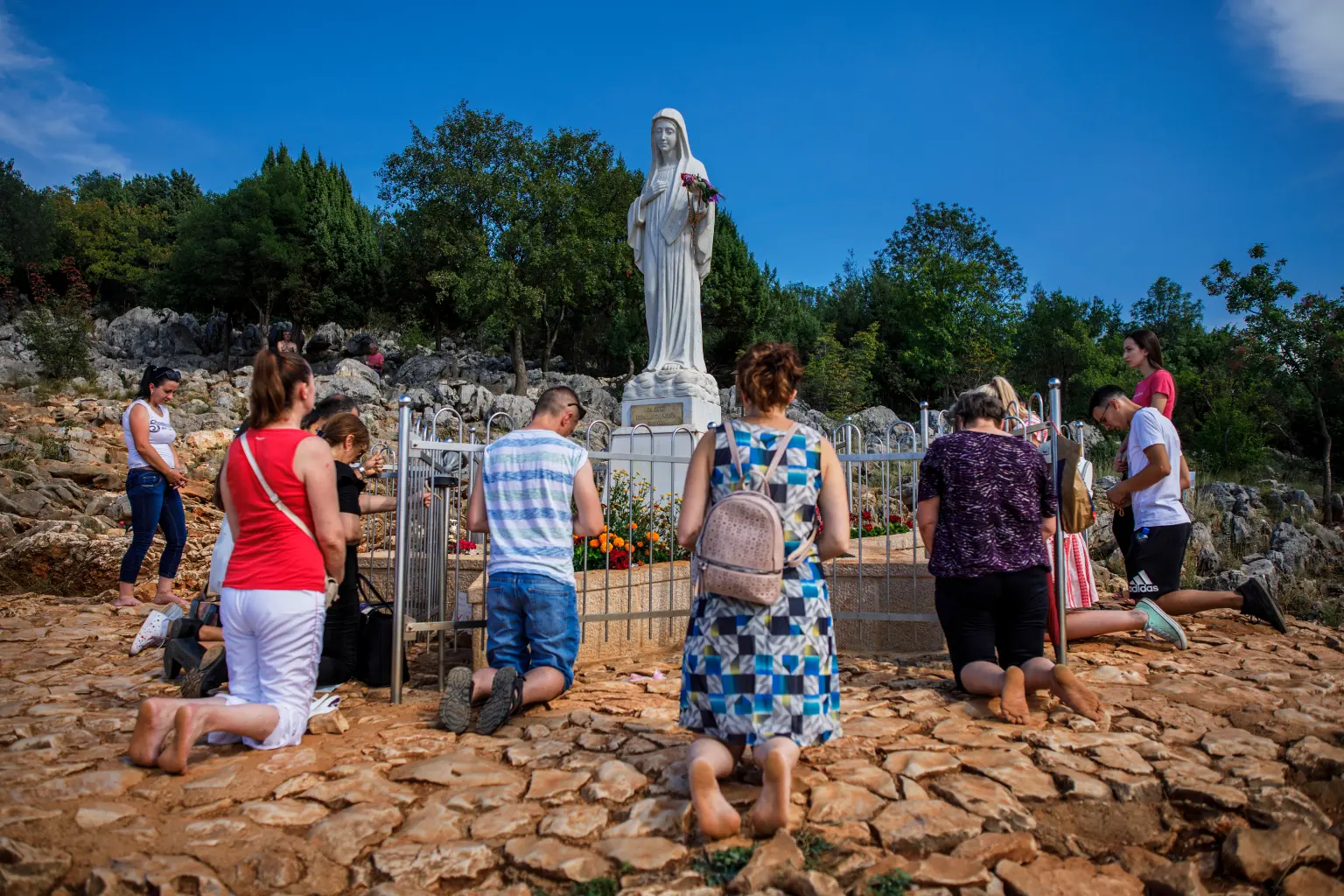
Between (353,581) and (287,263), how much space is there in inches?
1164

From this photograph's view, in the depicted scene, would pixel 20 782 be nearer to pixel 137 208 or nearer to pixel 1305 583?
pixel 1305 583

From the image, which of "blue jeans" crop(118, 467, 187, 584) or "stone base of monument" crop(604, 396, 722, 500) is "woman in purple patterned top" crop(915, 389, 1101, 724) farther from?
"blue jeans" crop(118, 467, 187, 584)

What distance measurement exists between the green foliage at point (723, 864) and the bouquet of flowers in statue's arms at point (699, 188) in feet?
23.8

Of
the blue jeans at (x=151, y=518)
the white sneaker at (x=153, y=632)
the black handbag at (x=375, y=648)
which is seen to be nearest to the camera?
the black handbag at (x=375, y=648)

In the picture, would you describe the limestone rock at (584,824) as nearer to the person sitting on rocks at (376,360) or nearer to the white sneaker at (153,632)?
the white sneaker at (153,632)

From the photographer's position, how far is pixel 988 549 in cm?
360

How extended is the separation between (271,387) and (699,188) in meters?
6.25

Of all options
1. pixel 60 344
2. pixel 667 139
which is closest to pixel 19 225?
pixel 60 344

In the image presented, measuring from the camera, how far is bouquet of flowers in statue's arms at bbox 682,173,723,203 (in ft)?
28.1

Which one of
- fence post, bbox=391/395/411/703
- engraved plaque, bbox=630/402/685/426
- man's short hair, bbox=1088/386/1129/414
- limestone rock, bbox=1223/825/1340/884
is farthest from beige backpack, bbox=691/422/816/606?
engraved plaque, bbox=630/402/685/426

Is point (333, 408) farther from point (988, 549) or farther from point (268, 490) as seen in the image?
point (988, 549)

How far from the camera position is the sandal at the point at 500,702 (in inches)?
134

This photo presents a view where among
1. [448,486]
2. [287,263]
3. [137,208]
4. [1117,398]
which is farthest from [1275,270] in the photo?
[137,208]

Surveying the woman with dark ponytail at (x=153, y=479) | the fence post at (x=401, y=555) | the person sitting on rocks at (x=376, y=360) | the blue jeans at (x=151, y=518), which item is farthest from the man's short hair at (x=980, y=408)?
the person sitting on rocks at (x=376, y=360)
